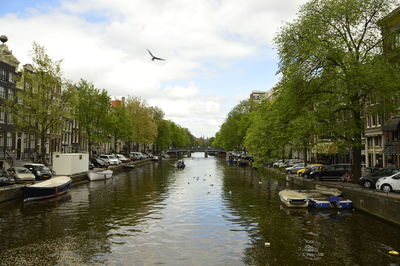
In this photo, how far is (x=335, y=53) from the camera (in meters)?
28.7

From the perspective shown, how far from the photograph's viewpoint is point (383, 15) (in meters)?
29.5

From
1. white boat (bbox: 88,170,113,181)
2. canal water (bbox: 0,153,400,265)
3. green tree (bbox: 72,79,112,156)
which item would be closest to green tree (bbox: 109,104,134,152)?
green tree (bbox: 72,79,112,156)

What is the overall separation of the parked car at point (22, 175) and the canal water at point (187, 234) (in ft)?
16.7

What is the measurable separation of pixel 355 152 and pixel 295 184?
13.2m

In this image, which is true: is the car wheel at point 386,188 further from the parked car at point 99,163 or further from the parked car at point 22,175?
the parked car at point 99,163

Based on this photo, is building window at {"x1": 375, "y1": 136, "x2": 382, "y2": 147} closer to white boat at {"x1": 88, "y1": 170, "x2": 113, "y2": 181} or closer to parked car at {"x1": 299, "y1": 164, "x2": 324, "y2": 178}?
parked car at {"x1": 299, "y1": 164, "x2": 324, "y2": 178}

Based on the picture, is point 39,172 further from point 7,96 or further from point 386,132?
point 386,132

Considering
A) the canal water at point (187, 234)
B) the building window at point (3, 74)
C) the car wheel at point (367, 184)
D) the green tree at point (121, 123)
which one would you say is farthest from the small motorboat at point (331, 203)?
the green tree at point (121, 123)

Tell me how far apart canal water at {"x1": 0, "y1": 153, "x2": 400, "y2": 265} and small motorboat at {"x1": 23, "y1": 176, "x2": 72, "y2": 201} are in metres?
0.72

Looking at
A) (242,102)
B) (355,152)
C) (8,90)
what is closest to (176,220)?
(355,152)

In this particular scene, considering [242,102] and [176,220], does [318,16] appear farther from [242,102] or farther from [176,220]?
[242,102]

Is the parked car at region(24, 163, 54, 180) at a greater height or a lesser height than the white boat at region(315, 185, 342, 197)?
greater

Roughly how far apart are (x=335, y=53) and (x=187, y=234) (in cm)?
2016

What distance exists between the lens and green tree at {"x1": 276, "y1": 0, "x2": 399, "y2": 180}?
28.5 metres
